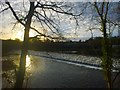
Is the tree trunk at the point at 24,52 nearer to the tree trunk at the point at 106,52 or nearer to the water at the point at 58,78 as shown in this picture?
the water at the point at 58,78

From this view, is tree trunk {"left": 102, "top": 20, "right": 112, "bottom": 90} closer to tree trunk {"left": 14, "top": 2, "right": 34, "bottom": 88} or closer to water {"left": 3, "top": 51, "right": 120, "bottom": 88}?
tree trunk {"left": 14, "top": 2, "right": 34, "bottom": 88}

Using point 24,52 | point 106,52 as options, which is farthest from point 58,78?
point 106,52

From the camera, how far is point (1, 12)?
33.6 feet

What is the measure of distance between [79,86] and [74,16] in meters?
6.61

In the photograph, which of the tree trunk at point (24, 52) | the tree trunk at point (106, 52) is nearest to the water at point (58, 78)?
the tree trunk at point (24, 52)

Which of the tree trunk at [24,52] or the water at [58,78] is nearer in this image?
the tree trunk at [24,52]

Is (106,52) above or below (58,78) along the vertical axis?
above

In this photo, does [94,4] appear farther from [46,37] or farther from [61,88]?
[61,88]

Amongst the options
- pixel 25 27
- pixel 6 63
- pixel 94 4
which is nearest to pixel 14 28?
pixel 25 27

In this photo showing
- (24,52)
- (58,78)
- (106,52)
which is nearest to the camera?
(106,52)

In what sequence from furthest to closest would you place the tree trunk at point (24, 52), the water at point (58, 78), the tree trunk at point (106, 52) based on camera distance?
1. the water at point (58, 78)
2. the tree trunk at point (24, 52)
3. the tree trunk at point (106, 52)

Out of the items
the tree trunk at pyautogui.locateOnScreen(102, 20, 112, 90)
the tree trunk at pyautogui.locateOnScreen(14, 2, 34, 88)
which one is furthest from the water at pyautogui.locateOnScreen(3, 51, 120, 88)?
the tree trunk at pyautogui.locateOnScreen(102, 20, 112, 90)

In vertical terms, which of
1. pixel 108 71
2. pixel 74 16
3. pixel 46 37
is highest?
pixel 74 16

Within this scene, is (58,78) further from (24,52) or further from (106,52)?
(106,52)
